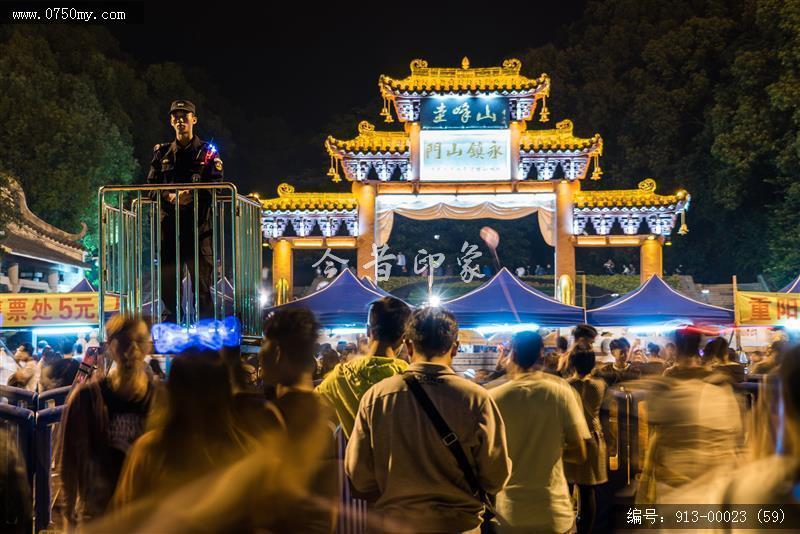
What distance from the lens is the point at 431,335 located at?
4289mm

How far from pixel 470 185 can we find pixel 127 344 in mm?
19551

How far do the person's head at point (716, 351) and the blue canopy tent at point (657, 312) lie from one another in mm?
8515

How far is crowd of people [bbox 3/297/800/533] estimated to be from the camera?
3.32 metres

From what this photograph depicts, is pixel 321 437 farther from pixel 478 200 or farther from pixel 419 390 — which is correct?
pixel 478 200

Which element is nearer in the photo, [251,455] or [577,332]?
[251,455]

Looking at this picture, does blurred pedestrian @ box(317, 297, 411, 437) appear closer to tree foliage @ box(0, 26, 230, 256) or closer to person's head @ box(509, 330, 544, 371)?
person's head @ box(509, 330, 544, 371)

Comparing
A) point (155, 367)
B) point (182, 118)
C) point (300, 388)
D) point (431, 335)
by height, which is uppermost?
point (182, 118)

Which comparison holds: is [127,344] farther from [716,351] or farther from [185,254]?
[716,351]

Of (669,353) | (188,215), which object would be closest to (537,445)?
(188,215)

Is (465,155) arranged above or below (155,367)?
above

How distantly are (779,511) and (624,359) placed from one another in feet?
28.4

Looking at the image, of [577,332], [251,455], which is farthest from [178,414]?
[577,332]

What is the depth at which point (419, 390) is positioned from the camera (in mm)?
4141

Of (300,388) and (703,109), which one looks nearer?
(300,388)
